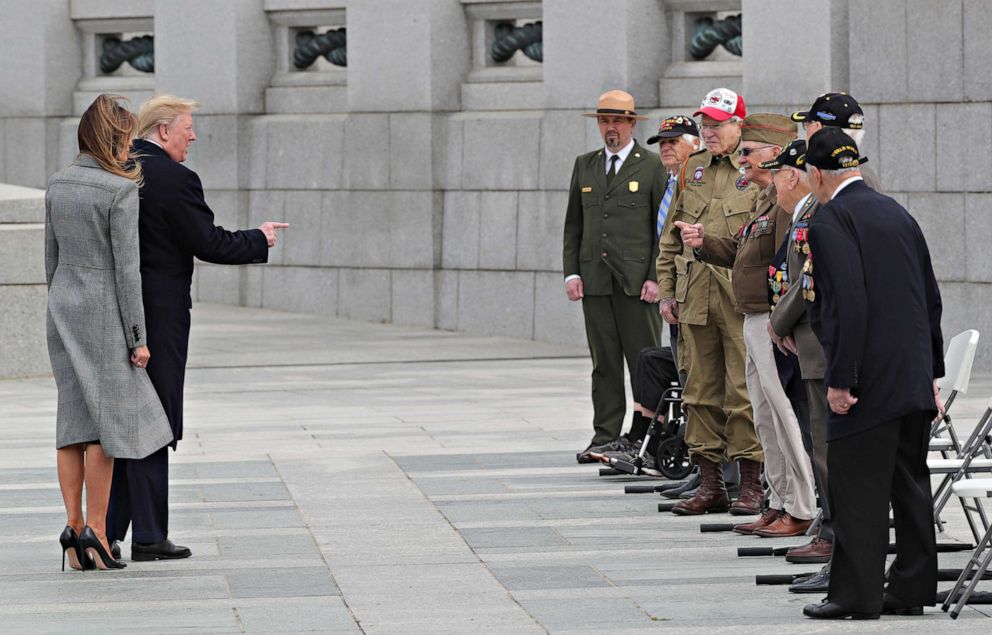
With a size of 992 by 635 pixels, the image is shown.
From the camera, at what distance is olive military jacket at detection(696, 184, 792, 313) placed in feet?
26.1

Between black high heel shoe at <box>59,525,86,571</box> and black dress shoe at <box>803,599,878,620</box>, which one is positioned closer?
black dress shoe at <box>803,599,878,620</box>

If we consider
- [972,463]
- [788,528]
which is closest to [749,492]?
[788,528]

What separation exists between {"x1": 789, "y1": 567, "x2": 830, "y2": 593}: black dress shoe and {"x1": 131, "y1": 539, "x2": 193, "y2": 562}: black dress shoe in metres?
2.45

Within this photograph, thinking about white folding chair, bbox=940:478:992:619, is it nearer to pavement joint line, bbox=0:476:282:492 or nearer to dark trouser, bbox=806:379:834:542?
dark trouser, bbox=806:379:834:542

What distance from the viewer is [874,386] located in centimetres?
640

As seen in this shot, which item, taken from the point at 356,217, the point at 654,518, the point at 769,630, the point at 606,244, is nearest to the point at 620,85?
the point at 356,217

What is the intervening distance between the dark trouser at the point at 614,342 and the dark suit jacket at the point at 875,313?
3.87 meters

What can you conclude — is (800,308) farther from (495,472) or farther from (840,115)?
(495,472)

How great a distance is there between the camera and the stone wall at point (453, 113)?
15.3m

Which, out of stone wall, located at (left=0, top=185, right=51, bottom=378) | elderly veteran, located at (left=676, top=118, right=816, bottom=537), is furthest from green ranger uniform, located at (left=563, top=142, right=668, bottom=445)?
stone wall, located at (left=0, top=185, right=51, bottom=378)

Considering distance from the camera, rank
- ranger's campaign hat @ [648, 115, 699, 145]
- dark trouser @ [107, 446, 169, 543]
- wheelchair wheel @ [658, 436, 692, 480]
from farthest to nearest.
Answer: ranger's campaign hat @ [648, 115, 699, 145], wheelchair wheel @ [658, 436, 692, 480], dark trouser @ [107, 446, 169, 543]

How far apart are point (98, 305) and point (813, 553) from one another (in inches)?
113

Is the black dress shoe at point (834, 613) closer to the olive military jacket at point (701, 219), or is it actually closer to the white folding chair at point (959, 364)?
the white folding chair at point (959, 364)

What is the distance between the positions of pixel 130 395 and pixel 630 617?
2243 millimetres
